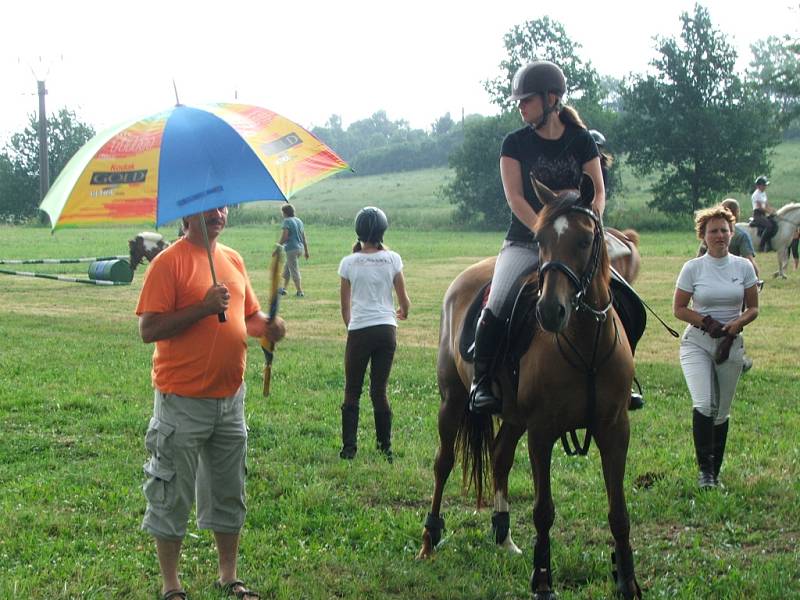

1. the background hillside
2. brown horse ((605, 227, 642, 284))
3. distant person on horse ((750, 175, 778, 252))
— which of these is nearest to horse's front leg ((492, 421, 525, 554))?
brown horse ((605, 227, 642, 284))

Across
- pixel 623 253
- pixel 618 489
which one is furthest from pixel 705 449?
pixel 618 489

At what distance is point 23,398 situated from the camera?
393 inches

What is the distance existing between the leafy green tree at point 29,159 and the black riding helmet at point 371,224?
190ft

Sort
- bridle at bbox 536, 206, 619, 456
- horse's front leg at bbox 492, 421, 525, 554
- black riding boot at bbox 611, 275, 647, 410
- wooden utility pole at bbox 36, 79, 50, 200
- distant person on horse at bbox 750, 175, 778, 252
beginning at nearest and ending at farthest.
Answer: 1. bridle at bbox 536, 206, 619, 456
2. black riding boot at bbox 611, 275, 647, 410
3. horse's front leg at bbox 492, 421, 525, 554
4. distant person on horse at bbox 750, 175, 778, 252
5. wooden utility pole at bbox 36, 79, 50, 200

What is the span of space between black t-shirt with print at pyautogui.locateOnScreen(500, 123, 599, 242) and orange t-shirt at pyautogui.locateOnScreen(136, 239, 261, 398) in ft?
5.97

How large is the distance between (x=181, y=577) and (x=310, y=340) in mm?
9547

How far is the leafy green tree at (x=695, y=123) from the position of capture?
58750 millimetres

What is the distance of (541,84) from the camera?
209 inches

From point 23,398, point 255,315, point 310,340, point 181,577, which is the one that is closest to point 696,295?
point 255,315

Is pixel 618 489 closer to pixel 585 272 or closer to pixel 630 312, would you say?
pixel 630 312

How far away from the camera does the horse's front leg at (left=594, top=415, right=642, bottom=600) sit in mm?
5043

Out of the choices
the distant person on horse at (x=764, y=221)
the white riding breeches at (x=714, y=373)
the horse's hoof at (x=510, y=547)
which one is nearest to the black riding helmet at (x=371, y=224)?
the white riding breeches at (x=714, y=373)

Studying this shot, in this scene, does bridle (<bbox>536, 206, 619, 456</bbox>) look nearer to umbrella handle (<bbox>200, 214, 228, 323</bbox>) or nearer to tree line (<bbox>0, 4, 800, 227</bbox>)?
umbrella handle (<bbox>200, 214, 228, 323</bbox>)

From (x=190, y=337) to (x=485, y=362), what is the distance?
1736 mm
